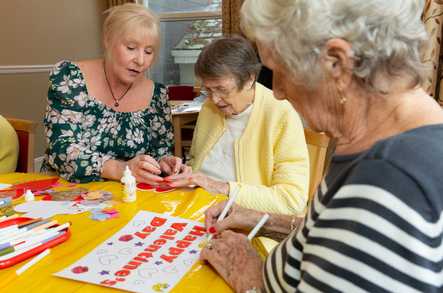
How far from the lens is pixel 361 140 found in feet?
2.38

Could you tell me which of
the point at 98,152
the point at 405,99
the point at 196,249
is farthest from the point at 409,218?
the point at 98,152

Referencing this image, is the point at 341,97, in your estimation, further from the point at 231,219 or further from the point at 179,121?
the point at 179,121

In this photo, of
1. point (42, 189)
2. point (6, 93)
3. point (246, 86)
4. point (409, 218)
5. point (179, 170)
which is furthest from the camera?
point (6, 93)

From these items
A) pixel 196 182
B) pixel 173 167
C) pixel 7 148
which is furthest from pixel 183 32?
pixel 196 182

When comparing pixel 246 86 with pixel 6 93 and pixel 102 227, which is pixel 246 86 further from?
pixel 6 93

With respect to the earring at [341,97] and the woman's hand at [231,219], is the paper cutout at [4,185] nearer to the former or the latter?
the woman's hand at [231,219]

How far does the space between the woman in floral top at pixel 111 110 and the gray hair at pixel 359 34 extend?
2.85 ft

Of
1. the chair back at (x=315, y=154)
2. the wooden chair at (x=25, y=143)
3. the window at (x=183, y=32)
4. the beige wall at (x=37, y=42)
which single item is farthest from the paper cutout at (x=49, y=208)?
the window at (x=183, y=32)

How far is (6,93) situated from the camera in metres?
3.60

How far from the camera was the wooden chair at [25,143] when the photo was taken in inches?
75.8

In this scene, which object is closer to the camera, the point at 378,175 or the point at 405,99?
the point at 378,175

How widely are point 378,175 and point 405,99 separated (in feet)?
0.62

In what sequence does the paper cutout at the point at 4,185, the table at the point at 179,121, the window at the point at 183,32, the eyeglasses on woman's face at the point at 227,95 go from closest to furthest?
the paper cutout at the point at 4,185
the eyeglasses on woman's face at the point at 227,95
the table at the point at 179,121
the window at the point at 183,32

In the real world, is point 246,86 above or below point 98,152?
above
